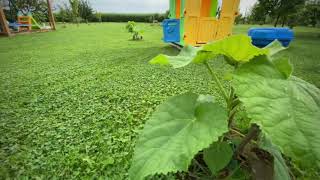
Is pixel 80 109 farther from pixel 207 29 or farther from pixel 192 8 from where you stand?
pixel 207 29

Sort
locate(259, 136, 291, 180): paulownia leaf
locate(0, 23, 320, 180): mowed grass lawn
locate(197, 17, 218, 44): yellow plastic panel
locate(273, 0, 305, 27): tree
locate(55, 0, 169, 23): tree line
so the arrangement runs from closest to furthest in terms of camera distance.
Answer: locate(259, 136, 291, 180): paulownia leaf < locate(0, 23, 320, 180): mowed grass lawn < locate(197, 17, 218, 44): yellow plastic panel < locate(273, 0, 305, 27): tree < locate(55, 0, 169, 23): tree line

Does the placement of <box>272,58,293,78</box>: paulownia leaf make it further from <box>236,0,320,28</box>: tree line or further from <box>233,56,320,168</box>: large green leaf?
<box>236,0,320,28</box>: tree line

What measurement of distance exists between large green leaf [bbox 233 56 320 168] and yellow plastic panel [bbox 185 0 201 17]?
4332 mm

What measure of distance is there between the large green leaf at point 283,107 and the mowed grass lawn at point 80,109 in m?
0.92

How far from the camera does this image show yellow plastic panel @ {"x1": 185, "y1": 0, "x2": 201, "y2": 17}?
182 inches

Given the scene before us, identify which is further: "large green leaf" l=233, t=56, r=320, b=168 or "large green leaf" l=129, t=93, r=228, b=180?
"large green leaf" l=129, t=93, r=228, b=180

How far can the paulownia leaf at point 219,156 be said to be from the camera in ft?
2.89

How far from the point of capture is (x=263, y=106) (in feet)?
1.77

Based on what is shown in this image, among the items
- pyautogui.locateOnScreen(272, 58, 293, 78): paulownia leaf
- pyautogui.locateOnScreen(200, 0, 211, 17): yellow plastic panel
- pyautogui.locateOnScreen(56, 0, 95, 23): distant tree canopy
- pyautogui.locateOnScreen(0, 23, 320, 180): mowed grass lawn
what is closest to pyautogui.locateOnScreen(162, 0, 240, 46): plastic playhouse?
pyautogui.locateOnScreen(200, 0, 211, 17): yellow plastic panel

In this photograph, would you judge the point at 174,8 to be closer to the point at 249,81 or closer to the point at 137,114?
the point at 137,114

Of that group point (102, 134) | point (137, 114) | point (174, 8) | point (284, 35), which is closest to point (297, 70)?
point (284, 35)

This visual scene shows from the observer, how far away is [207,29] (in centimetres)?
509

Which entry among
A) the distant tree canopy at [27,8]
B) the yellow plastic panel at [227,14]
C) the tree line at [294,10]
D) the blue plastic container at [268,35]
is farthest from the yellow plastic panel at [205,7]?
the distant tree canopy at [27,8]

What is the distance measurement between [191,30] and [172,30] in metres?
0.59
